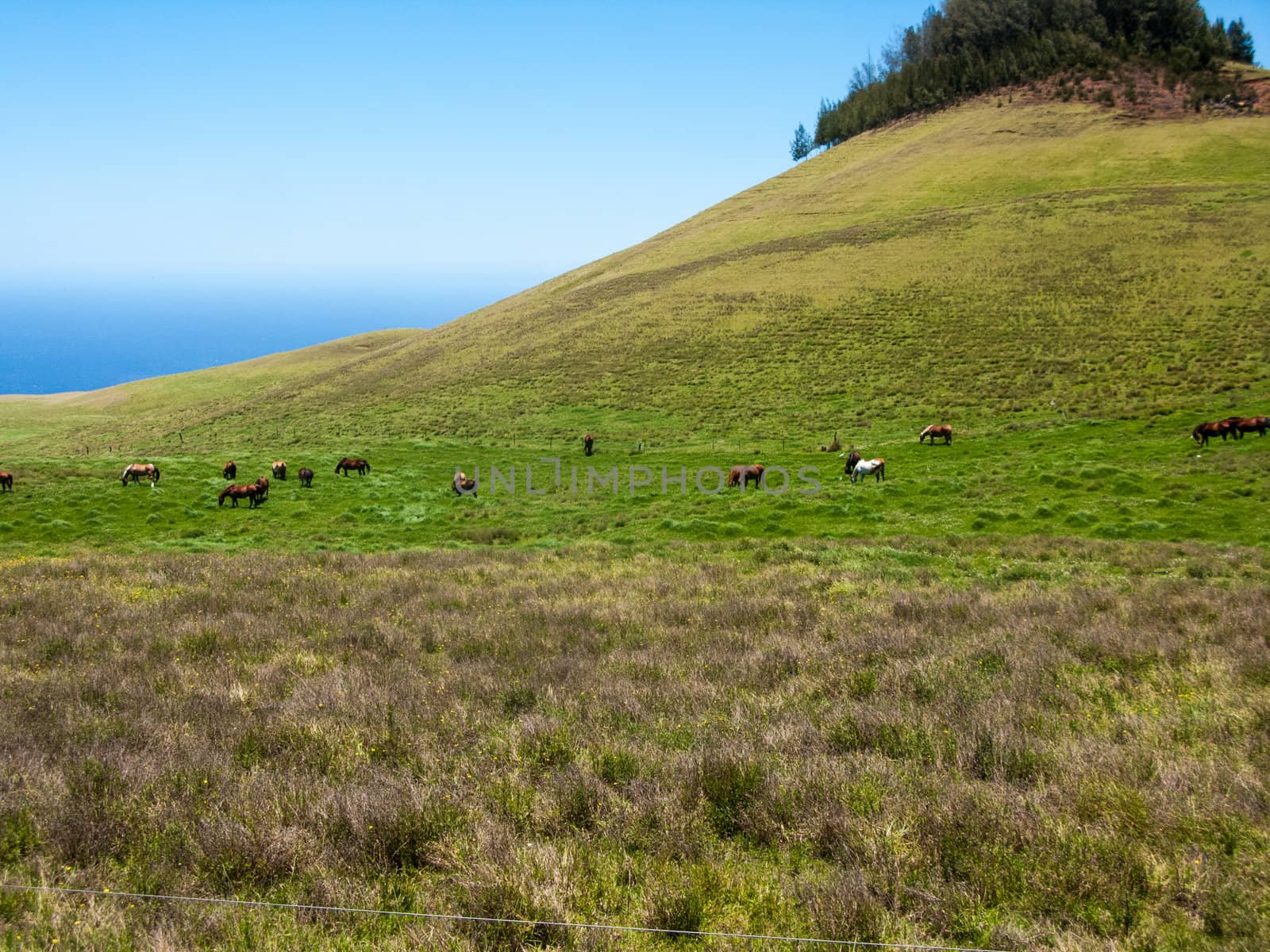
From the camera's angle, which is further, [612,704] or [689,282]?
[689,282]

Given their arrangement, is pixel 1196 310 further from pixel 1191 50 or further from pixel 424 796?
pixel 1191 50

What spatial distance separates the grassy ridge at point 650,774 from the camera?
381 cm

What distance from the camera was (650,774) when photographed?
5.26 meters

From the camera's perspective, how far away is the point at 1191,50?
10288cm

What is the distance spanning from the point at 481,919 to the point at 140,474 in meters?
32.5

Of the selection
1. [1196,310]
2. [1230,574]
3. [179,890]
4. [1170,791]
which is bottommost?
[1230,574]

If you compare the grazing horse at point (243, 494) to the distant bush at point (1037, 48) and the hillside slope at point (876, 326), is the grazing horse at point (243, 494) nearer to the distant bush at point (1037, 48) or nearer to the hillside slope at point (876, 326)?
the hillside slope at point (876, 326)

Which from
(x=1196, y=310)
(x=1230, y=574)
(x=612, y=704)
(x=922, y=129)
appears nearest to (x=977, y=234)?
(x=1196, y=310)

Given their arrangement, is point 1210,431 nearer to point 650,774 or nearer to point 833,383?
point 833,383

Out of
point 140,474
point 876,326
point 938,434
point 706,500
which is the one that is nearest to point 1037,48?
point 876,326

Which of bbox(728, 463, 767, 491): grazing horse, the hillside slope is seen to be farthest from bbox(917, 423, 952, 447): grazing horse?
bbox(728, 463, 767, 491): grazing horse

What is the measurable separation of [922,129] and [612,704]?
126113 millimetres

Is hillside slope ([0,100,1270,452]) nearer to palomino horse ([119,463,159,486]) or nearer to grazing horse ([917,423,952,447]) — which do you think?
grazing horse ([917,423,952,447])

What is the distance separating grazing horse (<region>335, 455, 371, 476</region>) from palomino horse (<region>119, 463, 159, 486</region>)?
704cm
